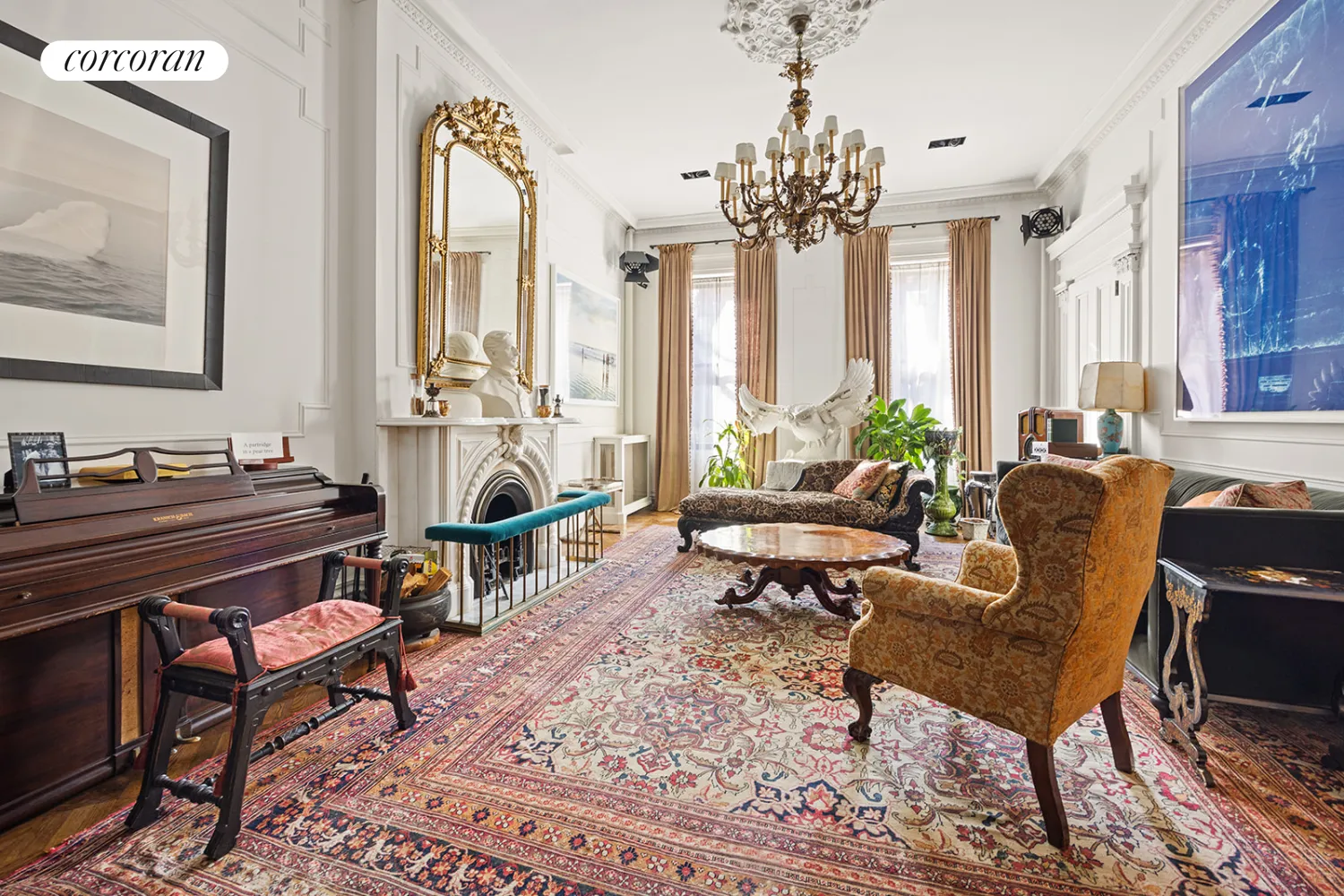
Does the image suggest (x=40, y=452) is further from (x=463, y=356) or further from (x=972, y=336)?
(x=972, y=336)

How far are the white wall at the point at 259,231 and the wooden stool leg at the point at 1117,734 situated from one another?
335 cm

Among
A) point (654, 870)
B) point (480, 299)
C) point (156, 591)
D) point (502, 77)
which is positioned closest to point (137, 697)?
point (156, 591)

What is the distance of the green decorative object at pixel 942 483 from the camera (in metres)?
5.38

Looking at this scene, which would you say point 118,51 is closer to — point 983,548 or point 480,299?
point 480,299

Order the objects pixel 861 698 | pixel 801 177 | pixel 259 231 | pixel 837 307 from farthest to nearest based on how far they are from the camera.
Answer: pixel 837 307 < pixel 801 177 < pixel 259 231 < pixel 861 698

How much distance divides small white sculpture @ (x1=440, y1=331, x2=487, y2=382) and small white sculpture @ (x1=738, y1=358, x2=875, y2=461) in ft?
9.75

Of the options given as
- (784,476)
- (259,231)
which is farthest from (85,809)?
(784,476)

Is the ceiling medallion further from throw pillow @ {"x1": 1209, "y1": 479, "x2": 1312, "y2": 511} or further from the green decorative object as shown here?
the green decorative object

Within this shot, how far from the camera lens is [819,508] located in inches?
176

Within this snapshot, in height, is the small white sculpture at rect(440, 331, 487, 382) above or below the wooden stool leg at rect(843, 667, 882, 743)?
above

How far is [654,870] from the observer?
1.46 metres

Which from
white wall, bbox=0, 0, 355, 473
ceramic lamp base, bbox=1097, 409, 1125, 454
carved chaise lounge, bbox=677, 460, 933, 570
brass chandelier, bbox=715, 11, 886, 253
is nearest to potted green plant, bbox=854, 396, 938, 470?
carved chaise lounge, bbox=677, 460, 933, 570

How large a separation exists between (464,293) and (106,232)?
1.80m

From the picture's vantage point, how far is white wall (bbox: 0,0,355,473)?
209 centimetres
